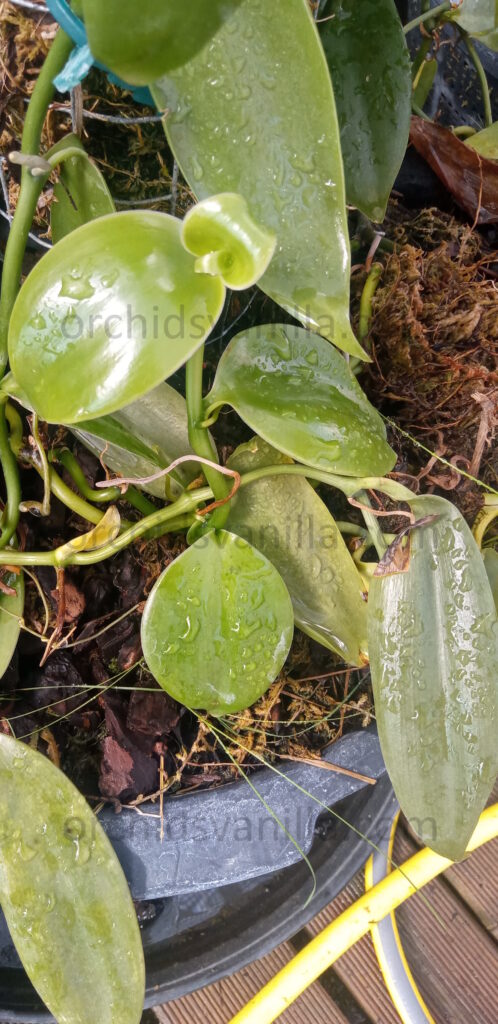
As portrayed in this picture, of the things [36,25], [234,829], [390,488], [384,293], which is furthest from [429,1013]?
[36,25]

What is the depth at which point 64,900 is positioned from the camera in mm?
499

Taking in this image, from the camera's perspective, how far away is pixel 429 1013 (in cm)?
97

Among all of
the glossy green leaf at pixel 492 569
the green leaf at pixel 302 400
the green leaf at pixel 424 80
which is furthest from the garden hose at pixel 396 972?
the green leaf at pixel 424 80

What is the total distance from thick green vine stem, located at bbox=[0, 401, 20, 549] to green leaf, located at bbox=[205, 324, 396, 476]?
0.17m

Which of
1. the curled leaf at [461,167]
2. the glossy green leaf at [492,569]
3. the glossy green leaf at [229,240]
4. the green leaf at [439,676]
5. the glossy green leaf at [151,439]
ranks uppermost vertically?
the glossy green leaf at [229,240]

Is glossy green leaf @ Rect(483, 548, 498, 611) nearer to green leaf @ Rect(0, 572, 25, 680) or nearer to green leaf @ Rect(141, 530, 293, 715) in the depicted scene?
green leaf @ Rect(141, 530, 293, 715)

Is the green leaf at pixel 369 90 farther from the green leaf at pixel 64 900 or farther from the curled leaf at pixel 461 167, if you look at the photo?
the green leaf at pixel 64 900

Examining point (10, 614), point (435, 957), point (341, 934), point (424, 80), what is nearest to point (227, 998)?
point (341, 934)

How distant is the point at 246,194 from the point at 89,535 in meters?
0.26

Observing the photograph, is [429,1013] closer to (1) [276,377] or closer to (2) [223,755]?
(2) [223,755]

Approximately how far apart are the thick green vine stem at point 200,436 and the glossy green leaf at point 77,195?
147 mm

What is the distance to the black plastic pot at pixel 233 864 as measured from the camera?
60 centimetres

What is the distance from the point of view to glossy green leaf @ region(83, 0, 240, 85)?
29cm

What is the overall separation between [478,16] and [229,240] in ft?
1.43
